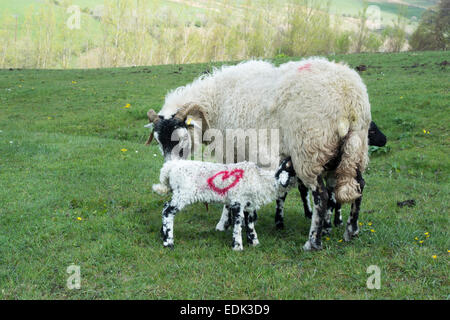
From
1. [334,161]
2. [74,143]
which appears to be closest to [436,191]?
[334,161]

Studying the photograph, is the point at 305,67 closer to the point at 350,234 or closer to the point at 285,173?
the point at 285,173

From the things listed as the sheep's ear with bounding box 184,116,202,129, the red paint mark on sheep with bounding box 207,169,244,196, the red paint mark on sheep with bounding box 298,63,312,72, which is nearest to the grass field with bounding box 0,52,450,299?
the red paint mark on sheep with bounding box 207,169,244,196

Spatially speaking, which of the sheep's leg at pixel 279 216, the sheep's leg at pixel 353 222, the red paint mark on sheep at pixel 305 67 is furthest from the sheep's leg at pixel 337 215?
the red paint mark on sheep at pixel 305 67

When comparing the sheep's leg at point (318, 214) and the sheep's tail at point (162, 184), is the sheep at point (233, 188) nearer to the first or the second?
the sheep's tail at point (162, 184)

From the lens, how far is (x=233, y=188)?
5234 millimetres

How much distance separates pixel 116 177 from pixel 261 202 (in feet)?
14.0

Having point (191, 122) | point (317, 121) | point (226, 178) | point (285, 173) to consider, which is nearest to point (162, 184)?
point (226, 178)

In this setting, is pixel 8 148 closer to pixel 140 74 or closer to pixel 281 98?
pixel 281 98

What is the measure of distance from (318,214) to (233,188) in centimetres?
121

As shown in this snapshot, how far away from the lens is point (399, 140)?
1148cm

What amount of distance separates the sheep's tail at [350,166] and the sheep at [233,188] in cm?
66

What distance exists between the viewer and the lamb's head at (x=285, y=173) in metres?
5.18

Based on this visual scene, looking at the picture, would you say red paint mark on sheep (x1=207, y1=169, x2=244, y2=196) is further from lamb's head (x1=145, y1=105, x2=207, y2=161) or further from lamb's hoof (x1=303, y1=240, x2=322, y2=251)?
lamb's hoof (x1=303, y1=240, x2=322, y2=251)

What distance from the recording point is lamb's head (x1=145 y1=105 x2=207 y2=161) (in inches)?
244
